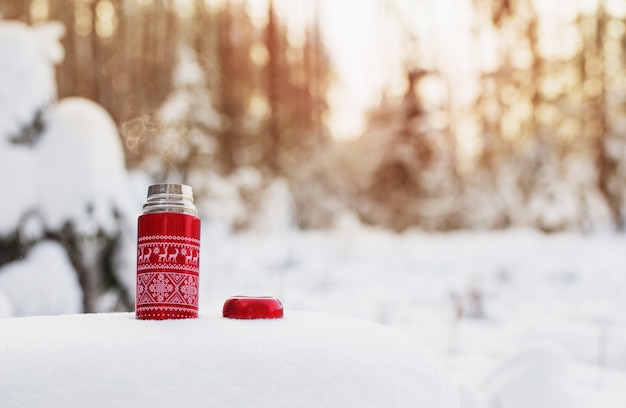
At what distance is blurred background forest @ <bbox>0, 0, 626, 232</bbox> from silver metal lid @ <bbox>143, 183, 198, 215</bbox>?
8058 mm

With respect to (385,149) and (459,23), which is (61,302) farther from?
(385,149)

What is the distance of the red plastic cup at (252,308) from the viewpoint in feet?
5.52

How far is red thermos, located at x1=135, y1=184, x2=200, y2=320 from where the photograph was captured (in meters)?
1.65

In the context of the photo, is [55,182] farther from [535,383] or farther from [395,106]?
[395,106]

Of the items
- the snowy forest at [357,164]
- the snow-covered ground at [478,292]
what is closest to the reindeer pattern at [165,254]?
the snowy forest at [357,164]

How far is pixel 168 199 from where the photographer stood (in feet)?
5.47

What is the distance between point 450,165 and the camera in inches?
600

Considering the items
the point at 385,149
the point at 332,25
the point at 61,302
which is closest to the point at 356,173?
the point at 385,149

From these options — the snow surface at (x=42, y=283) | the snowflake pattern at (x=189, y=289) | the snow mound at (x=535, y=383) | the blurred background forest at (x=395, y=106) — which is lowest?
the snow mound at (x=535, y=383)

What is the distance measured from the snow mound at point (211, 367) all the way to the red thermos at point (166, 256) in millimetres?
63

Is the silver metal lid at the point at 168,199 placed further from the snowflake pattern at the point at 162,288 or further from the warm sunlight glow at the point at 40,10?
the warm sunlight glow at the point at 40,10

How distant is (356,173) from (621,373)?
11.2 m

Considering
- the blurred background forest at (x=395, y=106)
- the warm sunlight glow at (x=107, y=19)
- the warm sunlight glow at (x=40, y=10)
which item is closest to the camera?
the warm sunlight glow at (x=40, y=10)

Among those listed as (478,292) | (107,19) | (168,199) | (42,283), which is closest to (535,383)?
(168,199)
